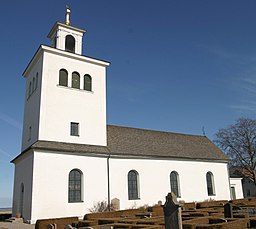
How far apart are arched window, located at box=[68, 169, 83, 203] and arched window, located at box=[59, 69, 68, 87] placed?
8.13 metres

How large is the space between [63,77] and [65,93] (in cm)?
167

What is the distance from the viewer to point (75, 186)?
2277 centimetres

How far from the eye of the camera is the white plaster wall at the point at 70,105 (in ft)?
77.9

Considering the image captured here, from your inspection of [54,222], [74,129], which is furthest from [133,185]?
[54,222]

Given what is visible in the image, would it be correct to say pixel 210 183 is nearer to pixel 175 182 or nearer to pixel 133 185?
pixel 175 182

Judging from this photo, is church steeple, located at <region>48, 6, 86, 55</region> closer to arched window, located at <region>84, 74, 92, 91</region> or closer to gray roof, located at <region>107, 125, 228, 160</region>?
arched window, located at <region>84, 74, 92, 91</region>

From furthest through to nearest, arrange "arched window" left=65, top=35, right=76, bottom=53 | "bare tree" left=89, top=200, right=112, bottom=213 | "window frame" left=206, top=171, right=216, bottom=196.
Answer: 1. "window frame" left=206, top=171, right=216, bottom=196
2. "arched window" left=65, top=35, right=76, bottom=53
3. "bare tree" left=89, top=200, right=112, bottom=213

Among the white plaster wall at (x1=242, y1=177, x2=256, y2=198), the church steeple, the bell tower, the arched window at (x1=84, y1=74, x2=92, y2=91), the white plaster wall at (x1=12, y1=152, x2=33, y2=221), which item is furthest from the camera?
Answer: the white plaster wall at (x1=242, y1=177, x2=256, y2=198)

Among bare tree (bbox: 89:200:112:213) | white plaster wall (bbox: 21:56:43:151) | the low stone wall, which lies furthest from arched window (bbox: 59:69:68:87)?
the low stone wall

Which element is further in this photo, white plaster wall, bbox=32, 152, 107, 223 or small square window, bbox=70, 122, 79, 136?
small square window, bbox=70, 122, 79, 136

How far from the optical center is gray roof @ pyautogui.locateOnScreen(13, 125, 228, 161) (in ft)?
77.9

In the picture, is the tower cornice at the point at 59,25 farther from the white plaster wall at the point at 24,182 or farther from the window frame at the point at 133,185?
the window frame at the point at 133,185

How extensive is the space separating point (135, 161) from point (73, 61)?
11.5m

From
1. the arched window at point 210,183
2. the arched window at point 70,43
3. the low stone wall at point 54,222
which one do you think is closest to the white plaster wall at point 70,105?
the arched window at point 70,43
